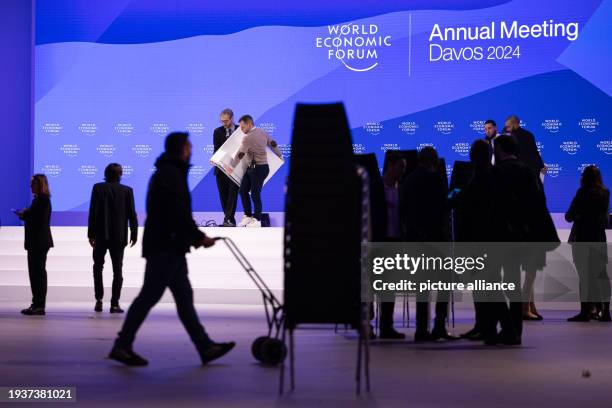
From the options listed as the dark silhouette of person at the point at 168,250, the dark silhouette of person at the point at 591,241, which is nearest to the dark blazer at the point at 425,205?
the dark silhouette of person at the point at 168,250

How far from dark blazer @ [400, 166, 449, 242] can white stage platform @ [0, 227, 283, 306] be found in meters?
5.87

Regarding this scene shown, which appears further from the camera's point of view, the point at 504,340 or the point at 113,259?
the point at 113,259

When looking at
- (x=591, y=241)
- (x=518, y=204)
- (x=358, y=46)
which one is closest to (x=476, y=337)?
(x=518, y=204)

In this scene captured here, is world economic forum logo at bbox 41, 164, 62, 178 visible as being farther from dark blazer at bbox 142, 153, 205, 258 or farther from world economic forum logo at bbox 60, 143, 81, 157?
dark blazer at bbox 142, 153, 205, 258

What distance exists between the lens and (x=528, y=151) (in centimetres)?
1269

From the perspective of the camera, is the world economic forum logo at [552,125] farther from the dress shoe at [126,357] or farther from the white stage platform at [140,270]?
the dress shoe at [126,357]

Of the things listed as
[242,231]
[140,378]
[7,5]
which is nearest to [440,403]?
[140,378]

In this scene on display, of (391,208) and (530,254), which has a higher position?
(391,208)

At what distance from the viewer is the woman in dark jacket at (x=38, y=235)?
11445mm

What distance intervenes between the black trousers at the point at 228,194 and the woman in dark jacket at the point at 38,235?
4932mm

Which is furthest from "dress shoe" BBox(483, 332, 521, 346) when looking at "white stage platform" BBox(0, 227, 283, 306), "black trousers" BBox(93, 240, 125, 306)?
"white stage platform" BBox(0, 227, 283, 306)

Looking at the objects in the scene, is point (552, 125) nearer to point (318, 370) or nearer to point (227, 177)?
point (227, 177)

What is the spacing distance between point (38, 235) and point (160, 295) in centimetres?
496

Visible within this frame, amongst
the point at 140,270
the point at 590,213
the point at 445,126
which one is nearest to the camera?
the point at 590,213
